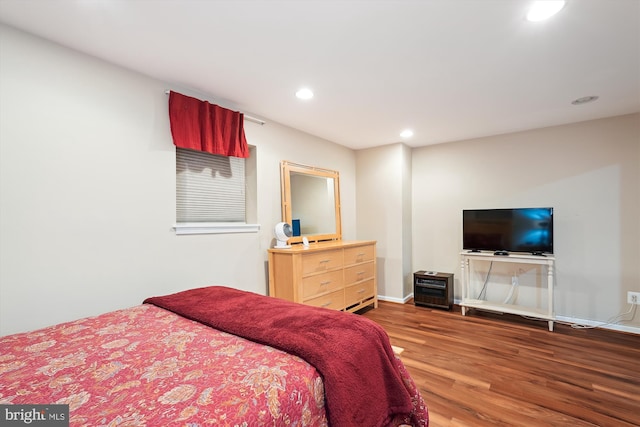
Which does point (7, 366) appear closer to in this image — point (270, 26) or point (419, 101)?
point (270, 26)

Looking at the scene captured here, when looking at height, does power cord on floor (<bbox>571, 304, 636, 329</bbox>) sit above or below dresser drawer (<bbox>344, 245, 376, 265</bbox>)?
below

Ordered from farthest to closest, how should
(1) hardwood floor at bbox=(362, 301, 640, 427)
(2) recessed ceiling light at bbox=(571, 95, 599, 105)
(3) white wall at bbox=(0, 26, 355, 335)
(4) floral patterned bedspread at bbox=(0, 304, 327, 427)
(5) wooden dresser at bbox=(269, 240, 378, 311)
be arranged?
(5) wooden dresser at bbox=(269, 240, 378, 311) → (2) recessed ceiling light at bbox=(571, 95, 599, 105) → (1) hardwood floor at bbox=(362, 301, 640, 427) → (3) white wall at bbox=(0, 26, 355, 335) → (4) floral patterned bedspread at bbox=(0, 304, 327, 427)

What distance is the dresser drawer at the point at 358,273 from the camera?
Result: 3475 millimetres

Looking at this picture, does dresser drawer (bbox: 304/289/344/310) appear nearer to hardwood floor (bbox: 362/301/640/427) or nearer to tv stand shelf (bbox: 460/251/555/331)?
hardwood floor (bbox: 362/301/640/427)

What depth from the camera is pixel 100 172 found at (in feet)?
6.30

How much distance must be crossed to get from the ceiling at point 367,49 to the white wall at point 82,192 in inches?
8.4

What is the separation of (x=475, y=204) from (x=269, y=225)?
2.78 m

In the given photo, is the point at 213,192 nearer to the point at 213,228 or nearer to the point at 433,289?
the point at 213,228

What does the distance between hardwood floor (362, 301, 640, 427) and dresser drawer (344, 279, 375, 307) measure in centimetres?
38

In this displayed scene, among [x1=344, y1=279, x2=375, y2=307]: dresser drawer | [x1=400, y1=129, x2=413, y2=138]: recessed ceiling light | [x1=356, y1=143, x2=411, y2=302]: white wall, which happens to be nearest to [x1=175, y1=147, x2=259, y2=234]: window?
[x1=344, y1=279, x2=375, y2=307]: dresser drawer

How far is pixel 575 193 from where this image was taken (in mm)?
3324

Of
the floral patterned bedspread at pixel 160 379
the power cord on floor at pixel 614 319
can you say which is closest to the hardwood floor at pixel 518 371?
the power cord on floor at pixel 614 319

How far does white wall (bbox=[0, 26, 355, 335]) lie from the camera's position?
161cm

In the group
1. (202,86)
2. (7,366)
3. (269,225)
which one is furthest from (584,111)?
(7,366)
